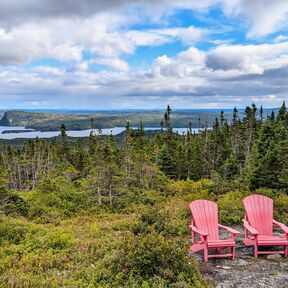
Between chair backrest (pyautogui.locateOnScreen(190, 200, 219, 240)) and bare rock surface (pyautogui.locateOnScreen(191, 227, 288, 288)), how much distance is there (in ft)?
2.28

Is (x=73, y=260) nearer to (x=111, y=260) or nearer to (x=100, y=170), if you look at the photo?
(x=111, y=260)

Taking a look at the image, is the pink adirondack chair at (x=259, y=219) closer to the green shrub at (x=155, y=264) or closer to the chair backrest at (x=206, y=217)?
the chair backrest at (x=206, y=217)

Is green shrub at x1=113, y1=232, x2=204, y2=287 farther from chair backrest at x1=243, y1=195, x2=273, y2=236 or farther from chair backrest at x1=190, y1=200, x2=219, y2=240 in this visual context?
chair backrest at x1=243, y1=195, x2=273, y2=236

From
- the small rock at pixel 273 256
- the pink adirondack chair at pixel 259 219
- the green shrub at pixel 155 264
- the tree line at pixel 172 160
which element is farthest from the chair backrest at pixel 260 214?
the tree line at pixel 172 160

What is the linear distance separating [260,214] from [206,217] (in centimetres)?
161

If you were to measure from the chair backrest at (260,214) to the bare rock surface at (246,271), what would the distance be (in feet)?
2.84

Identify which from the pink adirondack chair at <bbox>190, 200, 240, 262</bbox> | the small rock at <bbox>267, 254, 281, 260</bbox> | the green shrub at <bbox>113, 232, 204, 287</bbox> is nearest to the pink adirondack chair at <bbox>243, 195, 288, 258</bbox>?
the small rock at <bbox>267, 254, 281, 260</bbox>

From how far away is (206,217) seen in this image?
891 centimetres

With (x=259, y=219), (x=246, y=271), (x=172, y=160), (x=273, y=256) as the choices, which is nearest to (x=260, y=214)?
(x=259, y=219)

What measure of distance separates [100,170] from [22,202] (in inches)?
213

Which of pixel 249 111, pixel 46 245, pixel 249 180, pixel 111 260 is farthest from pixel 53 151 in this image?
pixel 111 260

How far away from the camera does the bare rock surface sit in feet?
21.7

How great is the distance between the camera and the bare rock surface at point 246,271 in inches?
260

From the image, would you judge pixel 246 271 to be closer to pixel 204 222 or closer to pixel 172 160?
pixel 204 222
